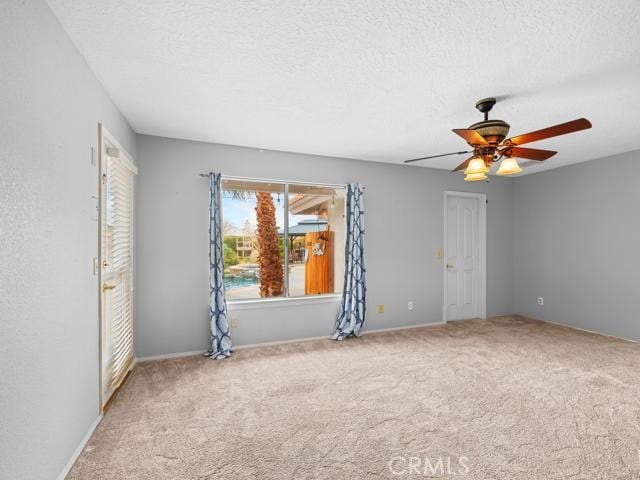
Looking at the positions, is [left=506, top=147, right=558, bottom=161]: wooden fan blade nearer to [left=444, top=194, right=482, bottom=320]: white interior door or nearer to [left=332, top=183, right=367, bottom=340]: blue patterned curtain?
[left=332, top=183, right=367, bottom=340]: blue patterned curtain

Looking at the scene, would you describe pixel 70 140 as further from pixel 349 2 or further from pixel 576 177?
pixel 576 177

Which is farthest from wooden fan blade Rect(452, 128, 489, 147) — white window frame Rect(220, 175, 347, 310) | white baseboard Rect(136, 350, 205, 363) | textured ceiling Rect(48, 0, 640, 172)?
white baseboard Rect(136, 350, 205, 363)

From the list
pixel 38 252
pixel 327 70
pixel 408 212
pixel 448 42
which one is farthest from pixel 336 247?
pixel 38 252

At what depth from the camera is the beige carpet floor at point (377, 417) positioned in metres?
1.90

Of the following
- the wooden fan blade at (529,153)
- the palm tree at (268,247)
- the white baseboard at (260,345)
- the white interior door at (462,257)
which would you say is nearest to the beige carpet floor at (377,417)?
the white baseboard at (260,345)

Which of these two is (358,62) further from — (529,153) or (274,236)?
(274,236)

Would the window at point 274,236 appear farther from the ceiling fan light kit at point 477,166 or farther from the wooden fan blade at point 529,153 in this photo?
the wooden fan blade at point 529,153

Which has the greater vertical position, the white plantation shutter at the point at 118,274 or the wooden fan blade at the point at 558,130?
the wooden fan blade at the point at 558,130

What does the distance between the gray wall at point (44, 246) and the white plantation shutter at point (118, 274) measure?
420mm

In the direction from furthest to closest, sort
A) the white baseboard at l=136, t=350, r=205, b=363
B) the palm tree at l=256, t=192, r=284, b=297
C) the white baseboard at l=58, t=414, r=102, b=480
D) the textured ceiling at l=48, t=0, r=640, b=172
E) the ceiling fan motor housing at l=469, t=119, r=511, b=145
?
the palm tree at l=256, t=192, r=284, b=297 → the white baseboard at l=136, t=350, r=205, b=363 → the ceiling fan motor housing at l=469, t=119, r=511, b=145 → the white baseboard at l=58, t=414, r=102, b=480 → the textured ceiling at l=48, t=0, r=640, b=172

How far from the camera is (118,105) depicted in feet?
9.25

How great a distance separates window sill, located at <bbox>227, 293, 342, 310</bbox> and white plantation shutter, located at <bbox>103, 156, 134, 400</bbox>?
1114 millimetres

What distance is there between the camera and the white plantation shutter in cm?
265

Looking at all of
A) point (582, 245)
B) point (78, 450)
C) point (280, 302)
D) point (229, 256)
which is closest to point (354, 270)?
point (280, 302)
